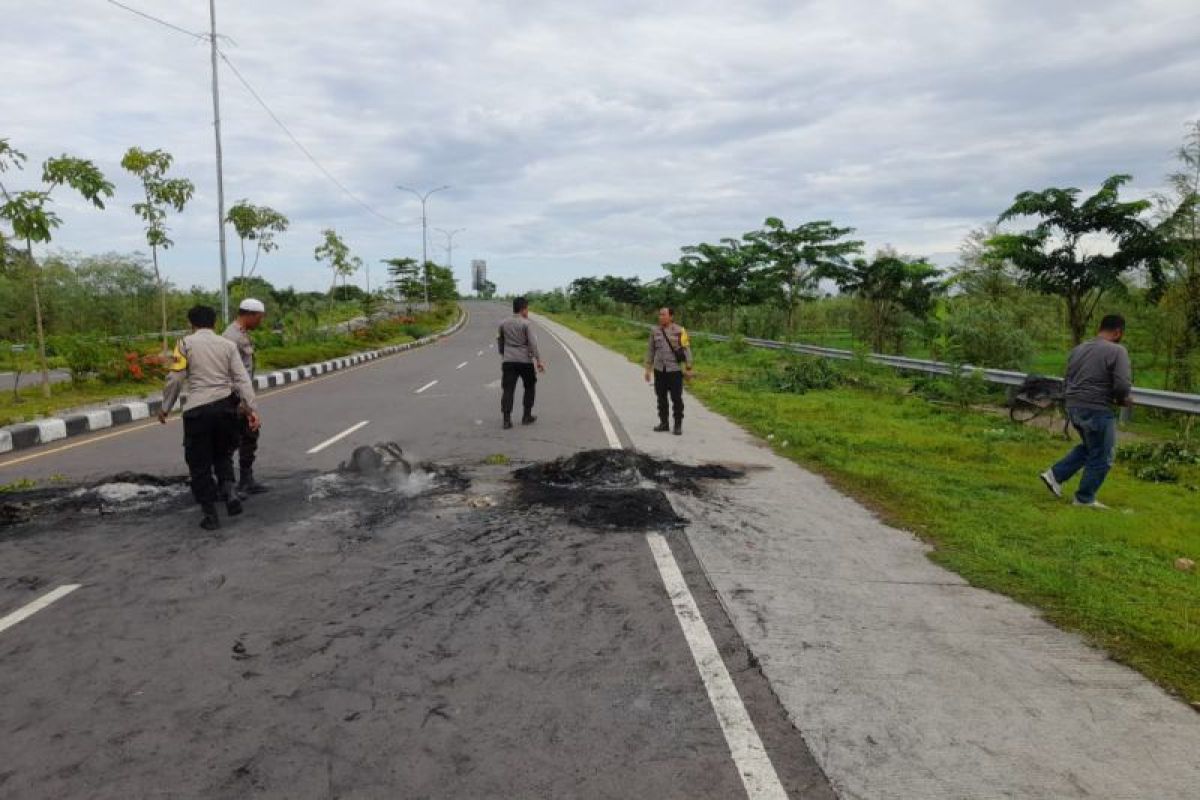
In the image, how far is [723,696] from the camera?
10.6 feet

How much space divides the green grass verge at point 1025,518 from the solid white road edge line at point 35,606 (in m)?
5.39

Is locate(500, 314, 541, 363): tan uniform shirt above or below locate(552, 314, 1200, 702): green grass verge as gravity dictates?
above

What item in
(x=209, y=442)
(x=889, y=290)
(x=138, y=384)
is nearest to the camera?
(x=209, y=442)

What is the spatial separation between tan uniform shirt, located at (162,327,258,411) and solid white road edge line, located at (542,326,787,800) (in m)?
3.67

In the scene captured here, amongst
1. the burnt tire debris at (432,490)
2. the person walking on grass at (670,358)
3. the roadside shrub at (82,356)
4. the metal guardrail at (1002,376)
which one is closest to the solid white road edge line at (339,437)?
the burnt tire debris at (432,490)

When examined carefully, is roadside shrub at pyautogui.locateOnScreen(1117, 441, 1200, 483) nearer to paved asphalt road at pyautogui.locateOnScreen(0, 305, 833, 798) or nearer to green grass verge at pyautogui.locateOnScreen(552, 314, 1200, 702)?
green grass verge at pyautogui.locateOnScreen(552, 314, 1200, 702)

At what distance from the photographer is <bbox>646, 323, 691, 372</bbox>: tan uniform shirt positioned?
1031 cm

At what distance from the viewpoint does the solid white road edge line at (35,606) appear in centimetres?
401

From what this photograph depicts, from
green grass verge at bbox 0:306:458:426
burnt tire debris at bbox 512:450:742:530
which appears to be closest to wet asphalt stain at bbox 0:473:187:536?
burnt tire debris at bbox 512:450:742:530

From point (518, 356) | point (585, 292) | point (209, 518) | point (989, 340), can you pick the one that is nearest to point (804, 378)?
point (989, 340)

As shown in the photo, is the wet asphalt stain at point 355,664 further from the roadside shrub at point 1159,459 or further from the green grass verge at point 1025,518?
the roadside shrub at point 1159,459

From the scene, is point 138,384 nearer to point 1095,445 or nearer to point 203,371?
point 203,371

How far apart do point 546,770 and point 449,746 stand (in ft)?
1.31

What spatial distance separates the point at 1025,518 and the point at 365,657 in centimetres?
526
